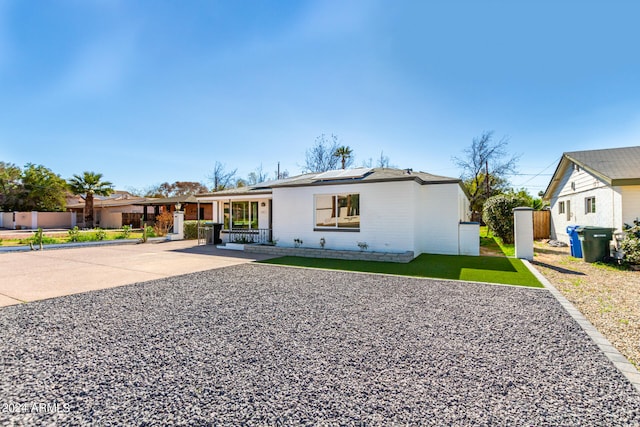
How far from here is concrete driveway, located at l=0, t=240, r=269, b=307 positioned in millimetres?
6113

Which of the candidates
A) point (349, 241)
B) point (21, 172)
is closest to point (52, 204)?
point (21, 172)

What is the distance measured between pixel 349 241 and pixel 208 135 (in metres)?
13.4

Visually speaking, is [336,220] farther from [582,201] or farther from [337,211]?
[582,201]

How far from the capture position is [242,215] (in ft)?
50.3

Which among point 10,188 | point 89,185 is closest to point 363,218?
point 89,185

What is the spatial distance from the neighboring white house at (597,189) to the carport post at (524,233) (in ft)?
10.9

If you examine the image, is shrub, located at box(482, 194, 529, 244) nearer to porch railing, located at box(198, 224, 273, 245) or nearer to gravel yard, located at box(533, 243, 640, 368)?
gravel yard, located at box(533, 243, 640, 368)

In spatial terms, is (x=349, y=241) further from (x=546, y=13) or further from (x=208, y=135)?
(x=208, y=135)

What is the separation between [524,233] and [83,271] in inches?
560

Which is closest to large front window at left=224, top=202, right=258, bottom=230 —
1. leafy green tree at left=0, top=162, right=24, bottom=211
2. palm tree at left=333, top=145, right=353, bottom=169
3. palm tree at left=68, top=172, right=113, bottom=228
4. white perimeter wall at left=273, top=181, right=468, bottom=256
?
white perimeter wall at left=273, top=181, right=468, bottom=256

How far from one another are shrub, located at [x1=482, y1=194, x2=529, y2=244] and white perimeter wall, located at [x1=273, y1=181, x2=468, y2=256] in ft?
13.6

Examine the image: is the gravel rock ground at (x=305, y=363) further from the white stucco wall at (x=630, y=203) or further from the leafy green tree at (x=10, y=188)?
the leafy green tree at (x=10, y=188)

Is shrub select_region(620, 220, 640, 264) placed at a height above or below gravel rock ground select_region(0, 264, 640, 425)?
above

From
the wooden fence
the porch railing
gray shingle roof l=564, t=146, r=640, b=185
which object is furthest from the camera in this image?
the wooden fence
